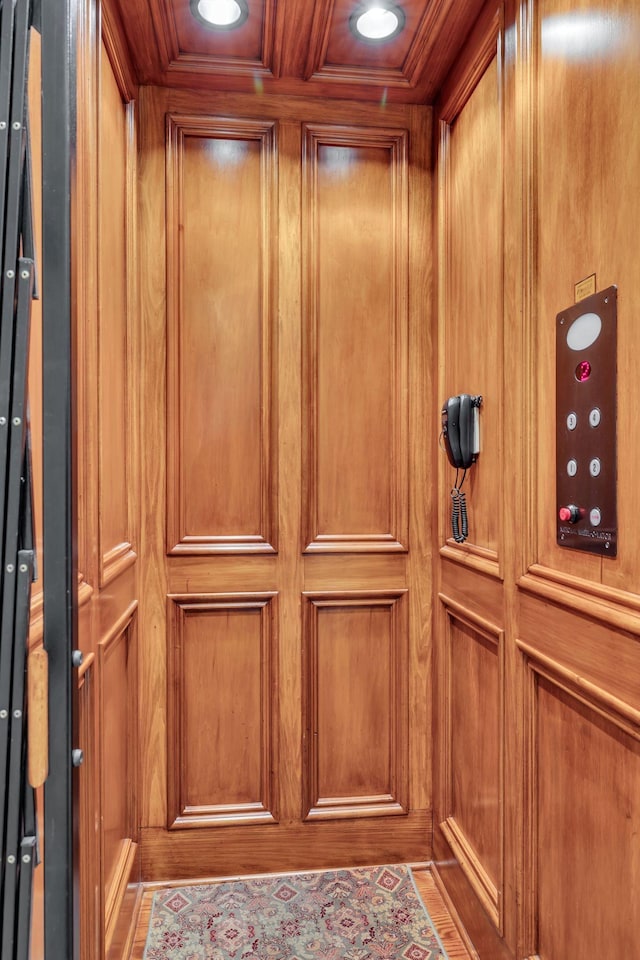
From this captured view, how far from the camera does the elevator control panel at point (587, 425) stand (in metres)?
1.20

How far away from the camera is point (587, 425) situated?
128cm

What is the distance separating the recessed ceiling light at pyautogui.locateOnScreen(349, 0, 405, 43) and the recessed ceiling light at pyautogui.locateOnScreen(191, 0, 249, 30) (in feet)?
1.01

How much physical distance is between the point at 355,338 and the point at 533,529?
1.03 meters

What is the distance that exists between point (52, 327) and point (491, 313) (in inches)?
48.2

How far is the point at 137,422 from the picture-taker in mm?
2123

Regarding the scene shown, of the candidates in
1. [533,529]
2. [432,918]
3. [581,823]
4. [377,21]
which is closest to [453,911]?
[432,918]

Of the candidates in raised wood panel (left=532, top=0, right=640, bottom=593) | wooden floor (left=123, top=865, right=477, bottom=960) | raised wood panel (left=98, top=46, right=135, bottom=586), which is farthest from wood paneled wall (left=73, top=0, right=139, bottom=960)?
raised wood panel (left=532, top=0, right=640, bottom=593)

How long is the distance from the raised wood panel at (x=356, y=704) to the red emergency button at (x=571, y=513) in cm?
102

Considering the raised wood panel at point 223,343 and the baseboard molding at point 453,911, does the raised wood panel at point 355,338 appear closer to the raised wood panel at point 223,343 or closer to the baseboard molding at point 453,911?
the raised wood panel at point 223,343

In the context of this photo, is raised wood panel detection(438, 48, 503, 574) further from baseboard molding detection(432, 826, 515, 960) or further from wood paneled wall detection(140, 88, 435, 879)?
baseboard molding detection(432, 826, 515, 960)

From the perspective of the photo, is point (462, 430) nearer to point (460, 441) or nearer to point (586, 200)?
point (460, 441)

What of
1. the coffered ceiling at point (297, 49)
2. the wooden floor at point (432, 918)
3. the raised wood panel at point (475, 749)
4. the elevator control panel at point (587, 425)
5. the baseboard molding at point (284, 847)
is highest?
the coffered ceiling at point (297, 49)

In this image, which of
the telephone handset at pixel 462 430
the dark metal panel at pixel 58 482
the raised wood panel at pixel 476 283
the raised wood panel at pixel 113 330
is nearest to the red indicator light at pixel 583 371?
the raised wood panel at pixel 476 283

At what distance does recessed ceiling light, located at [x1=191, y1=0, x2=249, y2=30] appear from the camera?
181 centimetres
